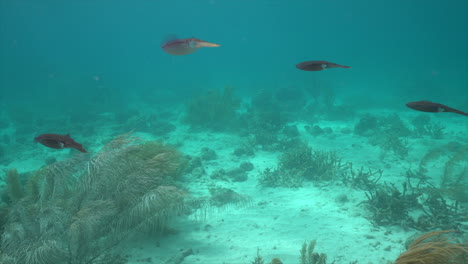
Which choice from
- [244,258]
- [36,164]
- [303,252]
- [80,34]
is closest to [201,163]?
[244,258]

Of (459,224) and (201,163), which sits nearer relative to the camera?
(459,224)

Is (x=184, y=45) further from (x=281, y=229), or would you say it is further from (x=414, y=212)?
(x=414, y=212)

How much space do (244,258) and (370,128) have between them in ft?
42.8

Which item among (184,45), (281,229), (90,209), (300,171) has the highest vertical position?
(184,45)

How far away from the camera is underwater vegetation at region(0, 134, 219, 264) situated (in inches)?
136

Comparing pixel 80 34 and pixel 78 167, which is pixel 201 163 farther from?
pixel 80 34

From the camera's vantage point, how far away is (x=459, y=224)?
15.5ft

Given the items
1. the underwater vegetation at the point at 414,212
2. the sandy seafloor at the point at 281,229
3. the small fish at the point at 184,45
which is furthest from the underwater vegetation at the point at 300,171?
the small fish at the point at 184,45

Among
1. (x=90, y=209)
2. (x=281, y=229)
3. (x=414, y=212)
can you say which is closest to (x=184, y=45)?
(x=90, y=209)

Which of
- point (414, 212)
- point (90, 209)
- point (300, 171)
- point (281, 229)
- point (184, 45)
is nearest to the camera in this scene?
point (184, 45)

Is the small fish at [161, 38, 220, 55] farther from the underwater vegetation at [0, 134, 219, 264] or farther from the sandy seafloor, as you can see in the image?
the sandy seafloor

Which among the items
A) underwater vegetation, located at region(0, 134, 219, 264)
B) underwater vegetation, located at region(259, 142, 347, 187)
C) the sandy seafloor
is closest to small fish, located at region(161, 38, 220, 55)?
underwater vegetation, located at region(0, 134, 219, 264)

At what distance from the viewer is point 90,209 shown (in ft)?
11.9

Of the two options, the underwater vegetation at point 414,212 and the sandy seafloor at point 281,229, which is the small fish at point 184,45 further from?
the underwater vegetation at point 414,212
